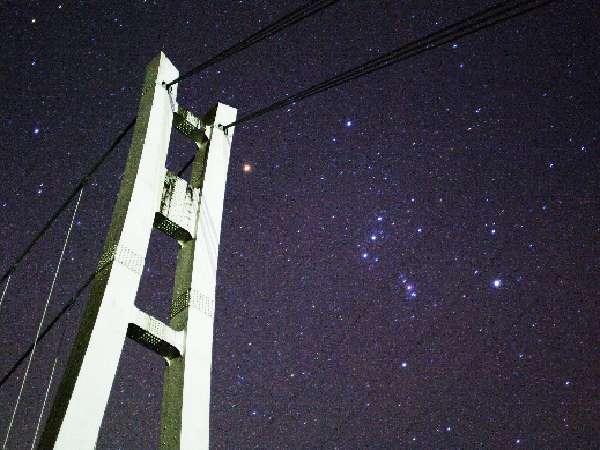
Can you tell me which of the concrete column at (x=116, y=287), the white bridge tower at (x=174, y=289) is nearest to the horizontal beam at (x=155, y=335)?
the white bridge tower at (x=174, y=289)

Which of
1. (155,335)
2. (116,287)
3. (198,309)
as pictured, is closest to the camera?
(116,287)

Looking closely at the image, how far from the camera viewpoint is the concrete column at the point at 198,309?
11.8 ft

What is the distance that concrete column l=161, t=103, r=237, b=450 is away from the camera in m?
3.60

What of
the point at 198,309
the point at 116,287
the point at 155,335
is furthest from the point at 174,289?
the point at 116,287

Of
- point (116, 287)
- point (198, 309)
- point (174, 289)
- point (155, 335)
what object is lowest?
point (155, 335)

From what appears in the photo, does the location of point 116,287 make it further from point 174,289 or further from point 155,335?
point 174,289

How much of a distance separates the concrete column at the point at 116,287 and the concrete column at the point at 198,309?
491 millimetres

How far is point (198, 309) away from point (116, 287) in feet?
2.34

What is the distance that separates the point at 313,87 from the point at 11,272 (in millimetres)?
7345

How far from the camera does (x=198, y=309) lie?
404 centimetres

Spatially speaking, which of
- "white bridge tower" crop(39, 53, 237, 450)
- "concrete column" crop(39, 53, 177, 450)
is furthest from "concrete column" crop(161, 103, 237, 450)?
"concrete column" crop(39, 53, 177, 450)

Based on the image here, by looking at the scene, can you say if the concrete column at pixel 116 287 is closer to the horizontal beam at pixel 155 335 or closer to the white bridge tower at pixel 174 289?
the white bridge tower at pixel 174 289

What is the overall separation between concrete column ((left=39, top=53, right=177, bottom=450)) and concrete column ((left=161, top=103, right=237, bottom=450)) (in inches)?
19.3

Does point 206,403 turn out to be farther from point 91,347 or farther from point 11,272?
point 11,272
